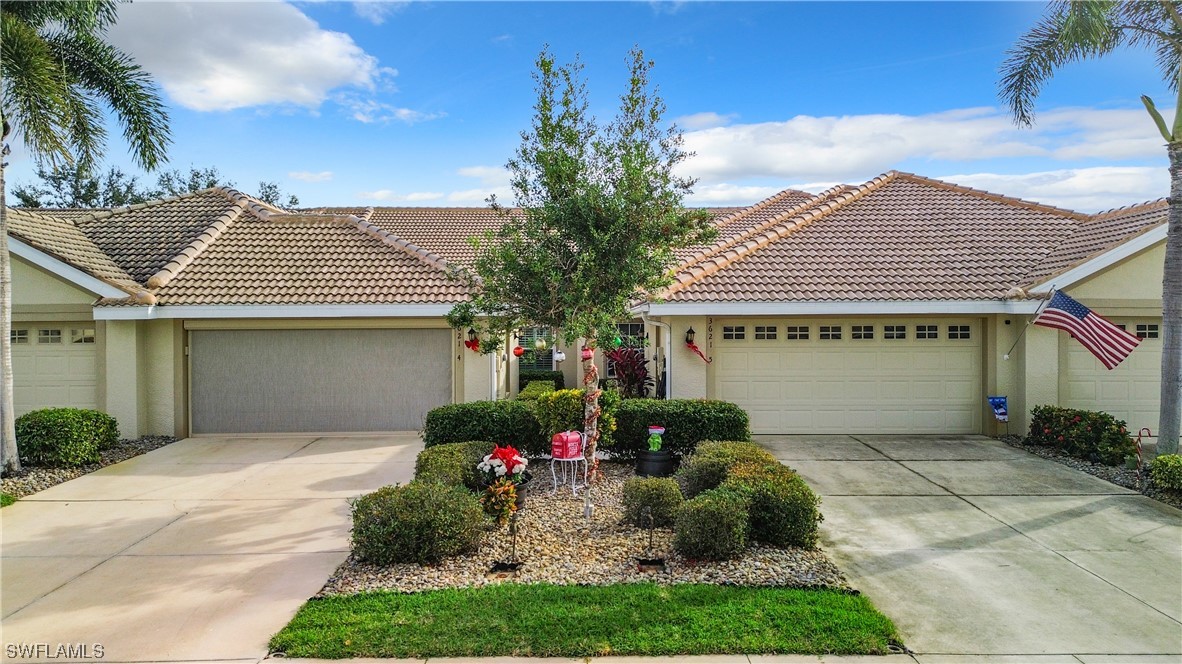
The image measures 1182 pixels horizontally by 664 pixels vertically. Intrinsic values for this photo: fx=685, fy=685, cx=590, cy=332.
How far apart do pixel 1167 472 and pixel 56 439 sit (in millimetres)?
16380

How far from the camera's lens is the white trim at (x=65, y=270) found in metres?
13.0

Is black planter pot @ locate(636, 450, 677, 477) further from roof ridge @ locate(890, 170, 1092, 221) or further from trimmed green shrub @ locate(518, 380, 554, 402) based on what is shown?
roof ridge @ locate(890, 170, 1092, 221)

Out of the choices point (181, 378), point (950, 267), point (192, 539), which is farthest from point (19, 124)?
point (950, 267)

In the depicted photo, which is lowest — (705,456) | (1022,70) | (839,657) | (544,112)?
(839,657)

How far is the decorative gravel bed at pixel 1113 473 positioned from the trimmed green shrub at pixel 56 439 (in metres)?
16.0

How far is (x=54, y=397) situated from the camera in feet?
44.9

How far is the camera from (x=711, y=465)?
8.35 metres

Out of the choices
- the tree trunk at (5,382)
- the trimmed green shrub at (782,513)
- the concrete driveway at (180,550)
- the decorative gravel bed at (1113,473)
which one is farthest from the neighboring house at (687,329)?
the trimmed green shrub at (782,513)

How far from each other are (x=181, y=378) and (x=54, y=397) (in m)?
2.42

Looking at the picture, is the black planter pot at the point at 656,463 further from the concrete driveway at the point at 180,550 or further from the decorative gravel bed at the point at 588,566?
the concrete driveway at the point at 180,550

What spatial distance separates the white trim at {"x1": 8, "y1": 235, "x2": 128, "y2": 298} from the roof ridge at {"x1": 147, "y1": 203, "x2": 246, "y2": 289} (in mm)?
674

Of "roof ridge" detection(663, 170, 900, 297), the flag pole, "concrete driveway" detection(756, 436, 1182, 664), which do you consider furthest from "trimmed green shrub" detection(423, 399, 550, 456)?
the flag pole

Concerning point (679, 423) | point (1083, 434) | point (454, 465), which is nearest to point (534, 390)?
point (679, 423)

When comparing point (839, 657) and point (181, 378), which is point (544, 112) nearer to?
point (839, 657)
